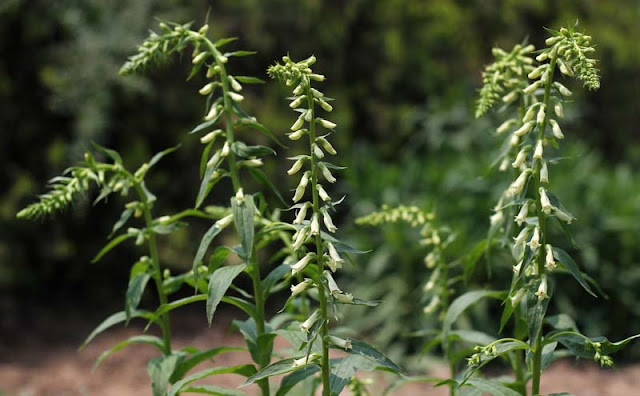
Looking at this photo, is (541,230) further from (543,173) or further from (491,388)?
(491,388)

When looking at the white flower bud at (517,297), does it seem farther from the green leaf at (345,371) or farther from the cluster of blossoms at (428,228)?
the cluster of blossoms at (428,228)

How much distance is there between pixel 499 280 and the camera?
553 centimetres

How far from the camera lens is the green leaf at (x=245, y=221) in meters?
2.25

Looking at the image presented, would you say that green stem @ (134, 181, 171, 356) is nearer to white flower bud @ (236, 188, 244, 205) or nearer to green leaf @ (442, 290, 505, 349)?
white flower bud @ (236, 188, 244, 205)

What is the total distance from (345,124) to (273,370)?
4605mm

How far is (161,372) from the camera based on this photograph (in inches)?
104

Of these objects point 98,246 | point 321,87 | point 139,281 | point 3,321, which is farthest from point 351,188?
point 139,281

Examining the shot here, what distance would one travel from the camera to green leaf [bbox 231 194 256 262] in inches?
88.4

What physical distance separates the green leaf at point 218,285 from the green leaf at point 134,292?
1.41ft

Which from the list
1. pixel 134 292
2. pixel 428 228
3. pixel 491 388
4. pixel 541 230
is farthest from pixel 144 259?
pixel 541 230

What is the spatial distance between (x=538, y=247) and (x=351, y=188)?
13.7ft

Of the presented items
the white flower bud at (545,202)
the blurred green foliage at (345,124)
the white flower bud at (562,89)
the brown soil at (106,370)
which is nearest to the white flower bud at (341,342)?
the white flower bud at (545,202)

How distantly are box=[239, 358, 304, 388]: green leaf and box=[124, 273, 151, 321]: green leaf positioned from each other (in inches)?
22.4

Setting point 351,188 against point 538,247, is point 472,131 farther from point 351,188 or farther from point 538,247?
point 538,247
